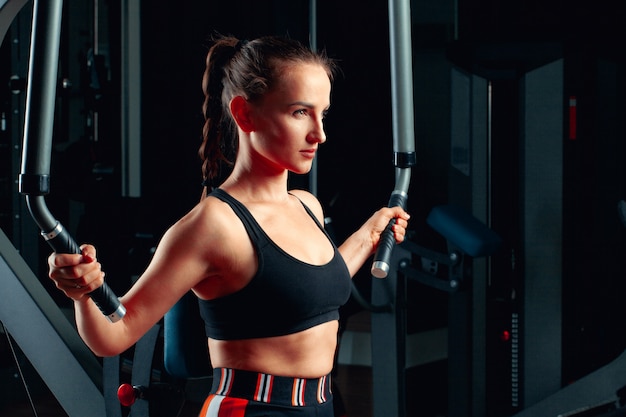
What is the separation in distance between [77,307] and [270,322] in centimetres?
29

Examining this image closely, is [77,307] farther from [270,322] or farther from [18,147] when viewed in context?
[18,147]

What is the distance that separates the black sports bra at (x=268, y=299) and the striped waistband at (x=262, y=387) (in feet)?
0.20

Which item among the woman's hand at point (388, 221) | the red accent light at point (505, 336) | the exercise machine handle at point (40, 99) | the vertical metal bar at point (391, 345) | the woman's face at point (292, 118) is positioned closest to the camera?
the exercise machine handle at point (40, 99)

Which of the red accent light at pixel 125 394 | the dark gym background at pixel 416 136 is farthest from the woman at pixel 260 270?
the dark gym background at pixel 416 136

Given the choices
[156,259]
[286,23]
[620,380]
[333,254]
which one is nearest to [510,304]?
[620,380]

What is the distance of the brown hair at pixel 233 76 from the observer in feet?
4.29

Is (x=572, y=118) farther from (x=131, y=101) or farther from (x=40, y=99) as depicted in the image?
(x=40, y=99)

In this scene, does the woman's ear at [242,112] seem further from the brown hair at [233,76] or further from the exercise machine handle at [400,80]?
the exercise machine handle at [400,80]

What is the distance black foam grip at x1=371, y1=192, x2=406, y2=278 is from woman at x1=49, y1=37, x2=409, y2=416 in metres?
0.09

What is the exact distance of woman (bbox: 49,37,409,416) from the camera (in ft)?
4.04

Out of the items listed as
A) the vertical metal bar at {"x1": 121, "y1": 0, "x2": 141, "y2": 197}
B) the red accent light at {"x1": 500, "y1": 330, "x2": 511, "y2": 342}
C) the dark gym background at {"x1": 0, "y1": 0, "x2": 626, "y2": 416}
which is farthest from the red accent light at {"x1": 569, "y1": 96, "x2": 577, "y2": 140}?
the vertical metal bar at {"x1": 121, "y1": 0, "x2": 141, "y2": 197}

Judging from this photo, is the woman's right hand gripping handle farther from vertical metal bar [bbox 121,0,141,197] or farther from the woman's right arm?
vertical metal bar [bbox 121,0,141,197]

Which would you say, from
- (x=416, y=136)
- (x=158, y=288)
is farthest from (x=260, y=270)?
(x=416, y=136)

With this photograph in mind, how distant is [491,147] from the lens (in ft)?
10.9
